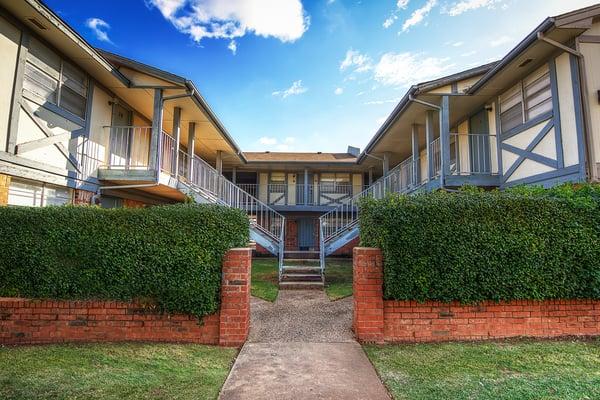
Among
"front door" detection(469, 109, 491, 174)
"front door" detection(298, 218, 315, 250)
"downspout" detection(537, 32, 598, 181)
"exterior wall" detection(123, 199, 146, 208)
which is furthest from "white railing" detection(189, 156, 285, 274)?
"downspout" detection(537, 32, 598, 181)

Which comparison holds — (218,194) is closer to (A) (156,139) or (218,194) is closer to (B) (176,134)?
(B) (176,134)

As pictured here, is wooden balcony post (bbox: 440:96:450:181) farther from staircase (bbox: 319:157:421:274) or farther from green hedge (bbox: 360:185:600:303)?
green hedge (bbox: 360:185:600:303)

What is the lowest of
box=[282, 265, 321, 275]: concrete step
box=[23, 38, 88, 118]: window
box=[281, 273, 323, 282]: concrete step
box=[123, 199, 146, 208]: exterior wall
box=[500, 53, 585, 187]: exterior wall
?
box=[281, 273, 323, 282]: concrete step

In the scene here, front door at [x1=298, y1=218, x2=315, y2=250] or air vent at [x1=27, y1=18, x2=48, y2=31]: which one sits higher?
air vent at [x1=27, y1=18, x2=48, y2=31]

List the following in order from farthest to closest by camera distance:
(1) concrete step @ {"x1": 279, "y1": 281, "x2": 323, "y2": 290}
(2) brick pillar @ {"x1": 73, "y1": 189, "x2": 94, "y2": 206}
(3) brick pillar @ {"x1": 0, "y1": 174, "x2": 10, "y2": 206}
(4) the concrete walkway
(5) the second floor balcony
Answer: (5) the second floor balcony → (1) concrete step @ {"x1": 279, "y1": 281, "x2": 323, "y2": 290} → (2) brick pillar @ {"x1": 73, "y1": 189, "x2": 94, "y2": 206} → (3) brick pillar @ {"x1": 0, "y1": 174, "x2": 10, "y2": 206} → (4) the concrete walkway

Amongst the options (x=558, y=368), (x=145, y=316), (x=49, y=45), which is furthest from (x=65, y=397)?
(x=49, y=45)

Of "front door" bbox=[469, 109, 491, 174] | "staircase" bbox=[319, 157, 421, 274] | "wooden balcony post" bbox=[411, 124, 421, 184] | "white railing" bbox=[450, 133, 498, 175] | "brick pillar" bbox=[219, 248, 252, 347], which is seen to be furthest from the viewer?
"wooden balcony post" bbox=[411, 124, 421, 184]

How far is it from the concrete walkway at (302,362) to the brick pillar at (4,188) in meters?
4.93

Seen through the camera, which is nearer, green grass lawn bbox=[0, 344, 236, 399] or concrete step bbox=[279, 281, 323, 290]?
green grass lawn bbox=[0, 344, 236, 399]

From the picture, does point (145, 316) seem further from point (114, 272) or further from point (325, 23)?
point (325, 23)

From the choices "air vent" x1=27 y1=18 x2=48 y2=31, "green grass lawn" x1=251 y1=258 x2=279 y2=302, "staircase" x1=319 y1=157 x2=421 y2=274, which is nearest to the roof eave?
"staircase" x1=319 y1=157 x2=421 y2=274

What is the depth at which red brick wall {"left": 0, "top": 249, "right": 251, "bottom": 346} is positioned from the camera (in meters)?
3.91

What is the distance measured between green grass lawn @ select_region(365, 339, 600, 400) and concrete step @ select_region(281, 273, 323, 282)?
15.3 ft

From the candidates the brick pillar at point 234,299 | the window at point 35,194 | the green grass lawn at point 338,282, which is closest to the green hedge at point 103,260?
the brick pillar at point 234,299
